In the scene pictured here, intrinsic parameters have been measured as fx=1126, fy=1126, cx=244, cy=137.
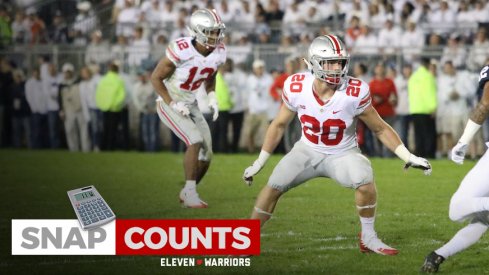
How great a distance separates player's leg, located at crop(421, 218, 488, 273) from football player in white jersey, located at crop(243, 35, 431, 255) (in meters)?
0.81

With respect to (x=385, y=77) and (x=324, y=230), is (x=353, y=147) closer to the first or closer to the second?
→ (x=324, y=230)

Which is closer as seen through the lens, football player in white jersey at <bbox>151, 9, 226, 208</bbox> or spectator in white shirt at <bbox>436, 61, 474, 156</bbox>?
football player in white jersey at <bbox>151, 9, 226, 208</bbox>

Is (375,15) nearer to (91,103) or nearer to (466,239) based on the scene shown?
(91,103)

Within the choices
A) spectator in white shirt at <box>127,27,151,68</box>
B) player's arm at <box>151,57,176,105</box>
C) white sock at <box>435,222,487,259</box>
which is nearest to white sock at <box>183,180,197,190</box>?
player's arm at <box>151,57,176,105</box>

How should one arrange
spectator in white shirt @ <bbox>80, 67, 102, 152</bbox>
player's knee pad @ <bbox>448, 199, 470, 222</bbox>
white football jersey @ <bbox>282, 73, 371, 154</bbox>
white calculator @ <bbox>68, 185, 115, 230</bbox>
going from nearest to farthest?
player's knee pad @ <bbox>448, 199, 470, 222</bbox> → white calculator @ <bbox>68, 185, 115, 230</bbox> → white football jersey @ <bbox>282, 73, 371, 154</bbox> → spectator in white shirt @ <bbox>80, 67, 102, 152</bbox>

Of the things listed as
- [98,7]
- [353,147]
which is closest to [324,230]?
[353,147]

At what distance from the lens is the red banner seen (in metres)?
7.77

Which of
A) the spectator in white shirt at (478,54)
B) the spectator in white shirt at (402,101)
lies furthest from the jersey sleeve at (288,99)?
the spectator in white shirt at (478,54)

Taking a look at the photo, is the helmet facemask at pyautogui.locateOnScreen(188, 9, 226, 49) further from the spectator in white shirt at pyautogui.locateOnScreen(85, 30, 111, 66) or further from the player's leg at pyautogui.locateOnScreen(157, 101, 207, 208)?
the spectator in white shirt at pyautogui.locateOnScreen(85, 30, 111, 66)

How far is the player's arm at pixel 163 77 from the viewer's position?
1158 centimetres

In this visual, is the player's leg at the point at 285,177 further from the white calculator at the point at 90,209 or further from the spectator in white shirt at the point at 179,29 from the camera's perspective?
the spectator in white shirt at the point at 179,29

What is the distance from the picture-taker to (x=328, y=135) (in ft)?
27.9

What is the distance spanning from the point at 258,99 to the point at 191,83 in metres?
7.75

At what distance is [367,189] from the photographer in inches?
326
